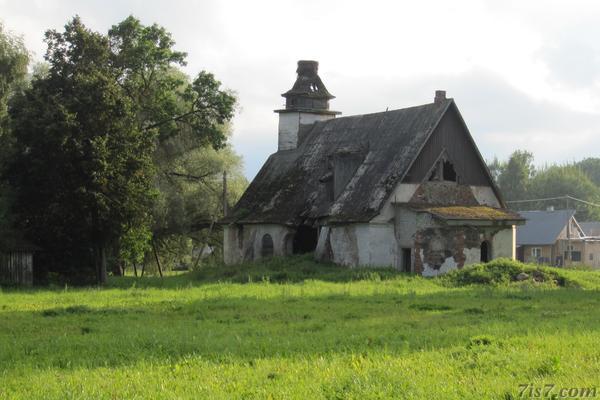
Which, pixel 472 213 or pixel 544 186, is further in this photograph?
pixel 544 186

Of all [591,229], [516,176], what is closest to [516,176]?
[516,176]

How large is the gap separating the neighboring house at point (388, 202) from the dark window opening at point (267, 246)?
8 cm

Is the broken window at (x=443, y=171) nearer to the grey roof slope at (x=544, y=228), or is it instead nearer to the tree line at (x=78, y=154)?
the tree line at (x=78, y=154)

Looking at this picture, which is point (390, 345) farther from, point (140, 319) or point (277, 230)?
point (277, 230)

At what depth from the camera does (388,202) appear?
121 ft

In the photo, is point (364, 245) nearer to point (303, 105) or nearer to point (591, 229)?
point (303, 105)

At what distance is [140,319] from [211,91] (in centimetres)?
2416

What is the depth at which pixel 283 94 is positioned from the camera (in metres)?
50.2

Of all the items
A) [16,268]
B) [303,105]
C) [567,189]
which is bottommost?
[16,268]

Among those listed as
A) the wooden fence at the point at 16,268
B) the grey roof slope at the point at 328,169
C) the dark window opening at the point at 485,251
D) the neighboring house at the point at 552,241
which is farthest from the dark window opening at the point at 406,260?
the neighboring house at the point at 552,241

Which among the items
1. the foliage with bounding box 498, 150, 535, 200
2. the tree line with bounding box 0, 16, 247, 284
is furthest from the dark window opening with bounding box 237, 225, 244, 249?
the foliage with bounding box 498, 150, 535, 200

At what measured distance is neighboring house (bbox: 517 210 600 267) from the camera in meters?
71.9

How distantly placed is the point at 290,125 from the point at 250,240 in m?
8.29

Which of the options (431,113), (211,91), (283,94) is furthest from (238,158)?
(431,113)
